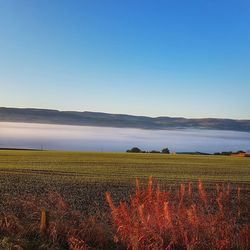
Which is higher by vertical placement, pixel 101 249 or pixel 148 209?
pixel 148 209

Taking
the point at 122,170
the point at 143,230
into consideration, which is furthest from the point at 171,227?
the point at 122,170

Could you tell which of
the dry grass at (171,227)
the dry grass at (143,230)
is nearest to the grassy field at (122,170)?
the dry grass at (143,230)

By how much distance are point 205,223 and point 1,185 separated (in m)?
18.4

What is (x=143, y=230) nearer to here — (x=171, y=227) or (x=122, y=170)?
(x=171, y=227)

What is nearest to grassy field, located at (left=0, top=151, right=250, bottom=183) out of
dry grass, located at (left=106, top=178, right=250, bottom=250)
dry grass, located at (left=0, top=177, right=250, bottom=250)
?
dry grass, located at (left=0, top=177, right=250, bottom=250)

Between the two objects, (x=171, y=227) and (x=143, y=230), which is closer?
(x=143, y=230)

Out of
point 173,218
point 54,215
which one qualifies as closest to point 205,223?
point 173,218

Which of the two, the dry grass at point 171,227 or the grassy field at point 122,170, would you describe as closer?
the dry grass at point 171,227

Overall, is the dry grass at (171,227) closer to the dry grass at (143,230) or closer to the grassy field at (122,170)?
the dry grass at (143,230)

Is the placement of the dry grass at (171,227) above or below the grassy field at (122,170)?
above

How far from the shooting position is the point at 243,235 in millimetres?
13070

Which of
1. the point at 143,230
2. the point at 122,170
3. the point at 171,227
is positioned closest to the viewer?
the point at 143,230

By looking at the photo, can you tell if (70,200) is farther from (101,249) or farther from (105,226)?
(101,249)

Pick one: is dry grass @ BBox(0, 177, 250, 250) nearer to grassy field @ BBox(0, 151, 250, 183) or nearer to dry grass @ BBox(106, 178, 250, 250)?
dry grass @ BBox(106, 178, 250, 250)
